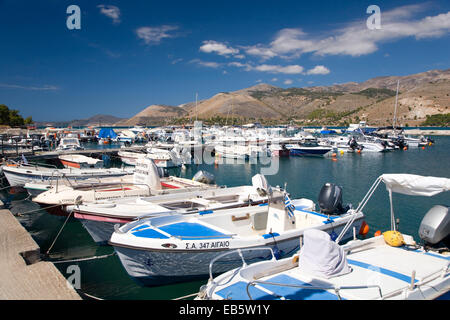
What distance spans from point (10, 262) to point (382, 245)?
11439 millimetres

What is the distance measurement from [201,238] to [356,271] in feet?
15.4

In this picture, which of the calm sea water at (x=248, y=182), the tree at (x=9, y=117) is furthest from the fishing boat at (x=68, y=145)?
the tree at (x=9, y=117)

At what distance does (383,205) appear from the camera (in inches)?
851

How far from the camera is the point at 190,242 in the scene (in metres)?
9.60

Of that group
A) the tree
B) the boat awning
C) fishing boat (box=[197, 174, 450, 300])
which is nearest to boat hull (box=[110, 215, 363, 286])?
fishing boat (box=[197, 174, 450, 300])

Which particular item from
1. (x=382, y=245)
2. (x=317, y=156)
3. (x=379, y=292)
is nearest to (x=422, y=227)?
(x=382, y=245)

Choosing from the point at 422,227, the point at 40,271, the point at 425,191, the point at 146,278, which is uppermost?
the point at 425,191

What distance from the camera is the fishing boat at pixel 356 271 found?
21.2 feet

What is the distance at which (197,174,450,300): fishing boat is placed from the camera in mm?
6449

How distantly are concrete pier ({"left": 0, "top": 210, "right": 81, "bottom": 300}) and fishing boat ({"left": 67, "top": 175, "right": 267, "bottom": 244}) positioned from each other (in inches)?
99.8

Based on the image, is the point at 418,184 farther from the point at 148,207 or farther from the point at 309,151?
the point at 309,151

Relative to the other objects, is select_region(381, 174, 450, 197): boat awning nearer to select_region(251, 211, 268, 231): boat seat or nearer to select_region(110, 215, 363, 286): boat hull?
select_region(110, 215, 363, 286): boat hull

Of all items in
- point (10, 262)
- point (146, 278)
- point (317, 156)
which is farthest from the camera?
point (317, 156)

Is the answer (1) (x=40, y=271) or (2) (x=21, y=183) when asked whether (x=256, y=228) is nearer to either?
(1) (x=40, y=271)
